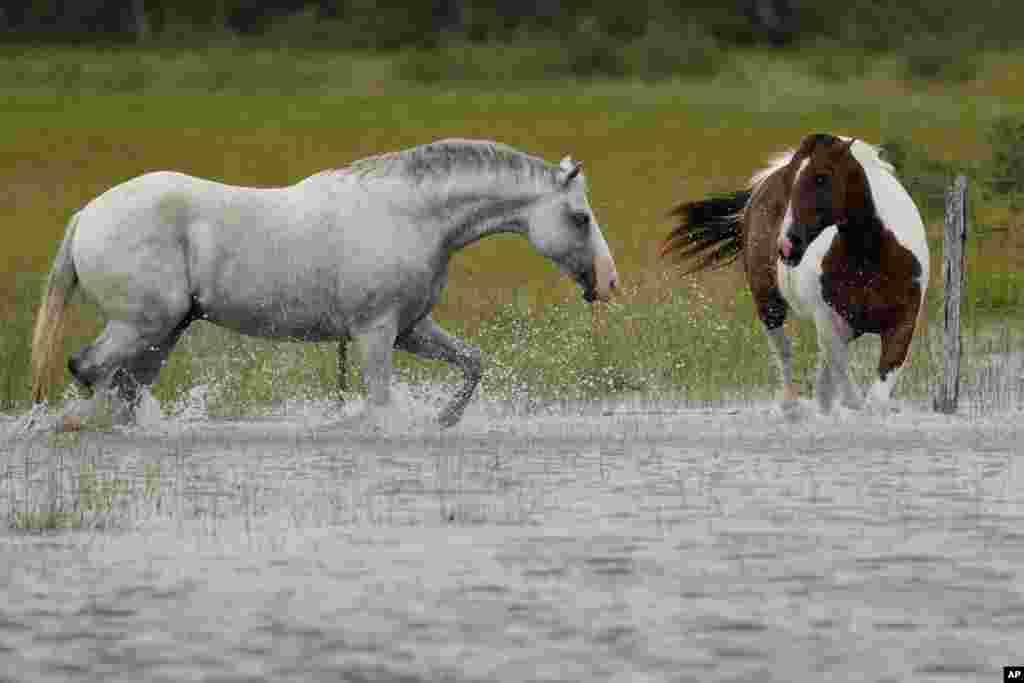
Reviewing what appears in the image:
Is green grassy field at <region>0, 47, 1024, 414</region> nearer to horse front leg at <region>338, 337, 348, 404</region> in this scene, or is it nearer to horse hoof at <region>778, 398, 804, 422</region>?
horse front leg at <region>338, 337, 348, 404</region>

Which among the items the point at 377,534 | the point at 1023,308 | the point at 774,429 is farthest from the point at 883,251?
the point at 1023,308

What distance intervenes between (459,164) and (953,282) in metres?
3.22

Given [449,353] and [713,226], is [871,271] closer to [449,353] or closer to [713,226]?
[449,353]

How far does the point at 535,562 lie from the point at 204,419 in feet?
17.1

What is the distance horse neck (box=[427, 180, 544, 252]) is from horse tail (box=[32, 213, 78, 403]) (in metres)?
1.87

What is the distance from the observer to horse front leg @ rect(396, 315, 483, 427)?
511 inches

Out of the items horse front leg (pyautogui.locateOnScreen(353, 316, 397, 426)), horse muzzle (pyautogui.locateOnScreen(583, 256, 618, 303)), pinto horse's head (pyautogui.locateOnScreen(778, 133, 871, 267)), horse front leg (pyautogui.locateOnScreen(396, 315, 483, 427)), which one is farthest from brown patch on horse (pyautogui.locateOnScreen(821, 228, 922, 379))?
horse front leg (pyautogui.locateOnScreen(353, 316, 397, 426))

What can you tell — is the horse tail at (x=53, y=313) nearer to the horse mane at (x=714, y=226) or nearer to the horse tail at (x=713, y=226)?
the horse mane at (x=714, y=226)

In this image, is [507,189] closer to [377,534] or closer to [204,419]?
[204,419]

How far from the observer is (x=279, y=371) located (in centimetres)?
1447

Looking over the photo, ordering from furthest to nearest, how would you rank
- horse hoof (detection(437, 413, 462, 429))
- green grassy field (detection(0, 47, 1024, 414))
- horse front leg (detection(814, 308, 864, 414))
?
green grassy field (detection(0, 47, 1024, 414))
horse front leg (detection(814, 308, 864, 414))
horse hoof (detection(437, 413, 462, 429))

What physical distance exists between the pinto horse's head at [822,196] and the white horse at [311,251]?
0.93m

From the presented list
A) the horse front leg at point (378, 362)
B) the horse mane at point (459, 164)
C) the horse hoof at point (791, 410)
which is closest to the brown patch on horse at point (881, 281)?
the horse hoof at point (791, 410)

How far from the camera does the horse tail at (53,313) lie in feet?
42.1
